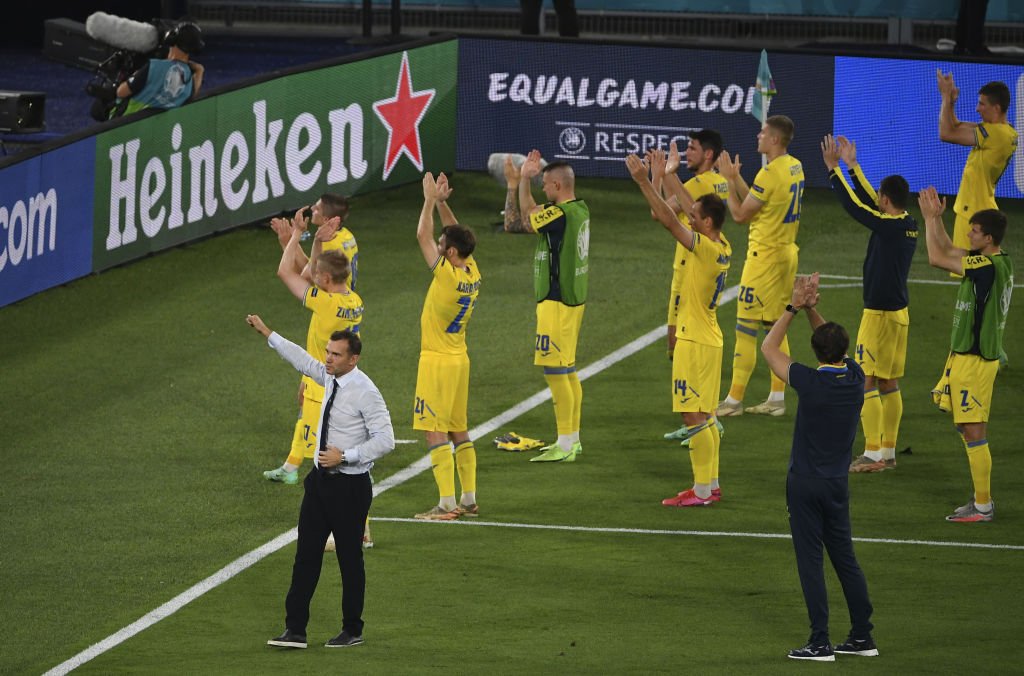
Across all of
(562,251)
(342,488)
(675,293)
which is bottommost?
(342,488)

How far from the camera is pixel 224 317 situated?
20.0 m

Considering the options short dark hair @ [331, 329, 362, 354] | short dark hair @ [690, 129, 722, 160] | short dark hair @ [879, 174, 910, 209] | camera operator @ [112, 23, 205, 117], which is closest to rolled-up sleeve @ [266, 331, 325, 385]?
short dark hair @ [331, 329, 362, 354]

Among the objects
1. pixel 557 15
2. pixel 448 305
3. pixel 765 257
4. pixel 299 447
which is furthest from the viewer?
pixel 557 15

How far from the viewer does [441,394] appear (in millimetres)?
13828

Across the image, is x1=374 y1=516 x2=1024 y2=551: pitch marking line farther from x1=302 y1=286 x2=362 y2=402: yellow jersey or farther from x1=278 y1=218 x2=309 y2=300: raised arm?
x1=278 y1=218 x2=309 y2=300: raised arm

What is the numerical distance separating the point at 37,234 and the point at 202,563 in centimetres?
752

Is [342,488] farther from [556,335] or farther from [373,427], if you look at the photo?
[556,335]

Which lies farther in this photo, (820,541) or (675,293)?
(675,293)

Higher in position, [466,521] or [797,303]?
[797,303]

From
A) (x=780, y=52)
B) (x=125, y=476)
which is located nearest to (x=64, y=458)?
(x=125, y=476)

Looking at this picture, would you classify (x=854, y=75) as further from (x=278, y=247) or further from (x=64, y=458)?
(x=64, y=458)

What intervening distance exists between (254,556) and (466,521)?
1691 millimetres

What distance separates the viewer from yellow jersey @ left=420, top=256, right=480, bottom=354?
1373cm

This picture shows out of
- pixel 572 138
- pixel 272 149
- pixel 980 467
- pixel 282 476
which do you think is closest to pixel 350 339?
pixel 282 476
